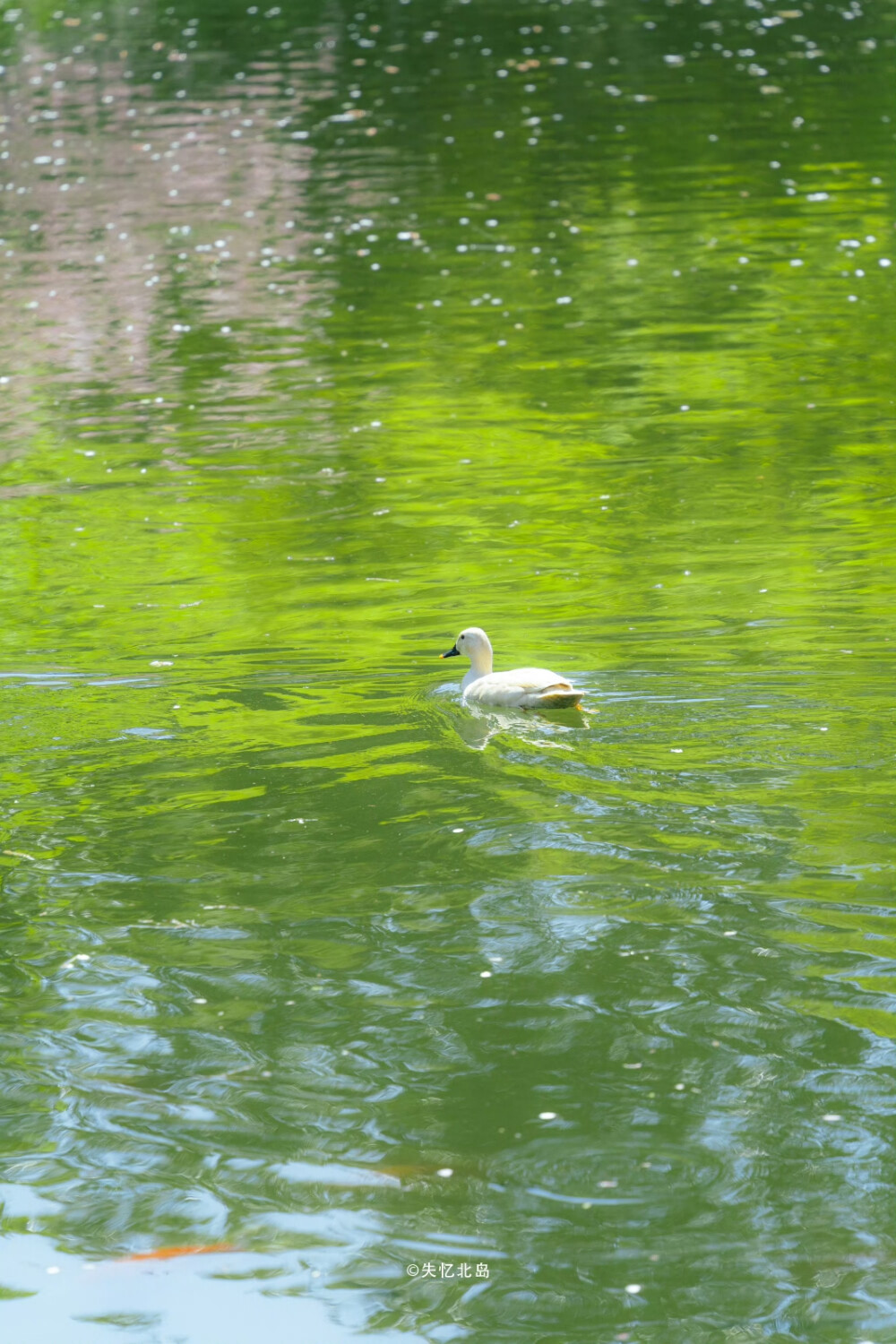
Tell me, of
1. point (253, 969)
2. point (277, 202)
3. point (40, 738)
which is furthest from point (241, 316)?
point (253, 969)

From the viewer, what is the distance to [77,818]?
30.9ft

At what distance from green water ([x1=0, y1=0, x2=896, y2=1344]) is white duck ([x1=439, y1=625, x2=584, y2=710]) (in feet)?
0.62

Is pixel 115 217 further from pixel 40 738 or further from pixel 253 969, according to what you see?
pixel 253 969

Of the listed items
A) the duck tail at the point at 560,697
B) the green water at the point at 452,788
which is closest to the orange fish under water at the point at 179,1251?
the green water at the point at 452,788

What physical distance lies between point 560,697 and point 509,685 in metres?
0.43

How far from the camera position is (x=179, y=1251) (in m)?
6.08

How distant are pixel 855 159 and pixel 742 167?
170cm

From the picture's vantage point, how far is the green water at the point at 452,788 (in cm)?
600

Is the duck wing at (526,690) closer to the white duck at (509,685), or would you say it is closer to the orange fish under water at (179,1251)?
the white duck at (509,685)

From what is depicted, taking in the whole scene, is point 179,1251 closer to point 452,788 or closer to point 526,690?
point 452,788

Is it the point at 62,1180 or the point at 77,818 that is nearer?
the point at 62,1180

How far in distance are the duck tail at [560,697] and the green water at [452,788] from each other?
Result: 0.21 m

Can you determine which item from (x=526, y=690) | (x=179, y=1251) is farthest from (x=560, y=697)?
(x=179, y=1251)

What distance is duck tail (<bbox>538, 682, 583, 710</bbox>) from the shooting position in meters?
9.67
